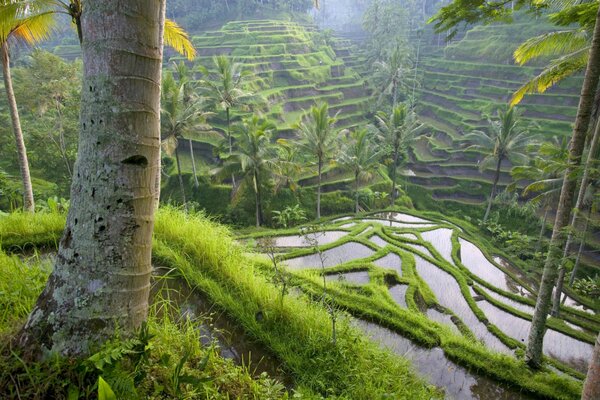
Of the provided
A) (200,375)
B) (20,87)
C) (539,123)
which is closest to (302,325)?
(200,375)

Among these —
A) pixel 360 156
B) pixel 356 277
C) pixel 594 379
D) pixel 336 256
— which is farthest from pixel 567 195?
pixel 360 156

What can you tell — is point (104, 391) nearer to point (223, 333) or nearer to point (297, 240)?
point (223, 333)

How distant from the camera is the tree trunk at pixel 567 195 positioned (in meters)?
4.60

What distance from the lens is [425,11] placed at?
183 feet

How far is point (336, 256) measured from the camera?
35.7 ft

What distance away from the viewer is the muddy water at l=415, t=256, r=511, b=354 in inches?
312

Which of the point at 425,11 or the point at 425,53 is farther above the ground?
the point at 425,11

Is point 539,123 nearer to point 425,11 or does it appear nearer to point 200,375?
point 200,375

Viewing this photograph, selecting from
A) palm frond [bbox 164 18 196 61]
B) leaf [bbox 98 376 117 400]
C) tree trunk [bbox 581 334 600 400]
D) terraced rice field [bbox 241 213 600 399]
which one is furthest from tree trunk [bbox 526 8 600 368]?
palm frond [bbox 164 18 196 61]

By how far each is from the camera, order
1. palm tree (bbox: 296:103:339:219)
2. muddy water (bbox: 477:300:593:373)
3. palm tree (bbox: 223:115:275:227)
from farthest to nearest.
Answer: palm tree (bbox: 296:103:339:219) < palm tree (bbox: 223:115:275:227) < muddy water (bbox: 477:300:593:373)

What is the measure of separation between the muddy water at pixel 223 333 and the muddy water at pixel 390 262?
26.0ft

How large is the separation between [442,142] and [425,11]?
39.1 metres

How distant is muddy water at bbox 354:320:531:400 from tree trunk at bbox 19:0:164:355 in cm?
367

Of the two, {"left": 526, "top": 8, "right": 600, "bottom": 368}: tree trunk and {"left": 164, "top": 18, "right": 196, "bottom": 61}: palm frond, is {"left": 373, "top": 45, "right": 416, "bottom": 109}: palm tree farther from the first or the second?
{"left": 164, "top": 18, "right": 196, "bottom": 61}: palm frond
